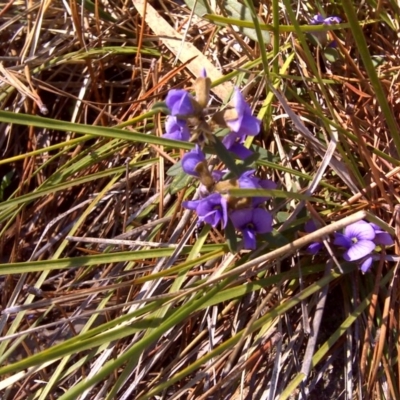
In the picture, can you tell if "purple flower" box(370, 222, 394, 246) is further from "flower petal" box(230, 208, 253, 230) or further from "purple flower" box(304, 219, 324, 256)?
"flower petal" box(230, 208, 253, 230)

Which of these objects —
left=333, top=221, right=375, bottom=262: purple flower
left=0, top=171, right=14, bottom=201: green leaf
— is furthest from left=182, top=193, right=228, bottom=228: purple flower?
left=0, top=171, right=14, bottom=201: green leaf

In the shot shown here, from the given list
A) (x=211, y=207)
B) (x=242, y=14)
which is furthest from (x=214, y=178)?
(x=242, y=14)

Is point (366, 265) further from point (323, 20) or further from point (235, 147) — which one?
point (323, 20)

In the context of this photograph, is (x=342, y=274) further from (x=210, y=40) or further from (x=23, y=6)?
(x=23, y=6)

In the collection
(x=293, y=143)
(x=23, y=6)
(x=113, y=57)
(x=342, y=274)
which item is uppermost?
(x=23, y=6)

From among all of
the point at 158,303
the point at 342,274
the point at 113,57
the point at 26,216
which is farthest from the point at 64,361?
the point at 113,57
